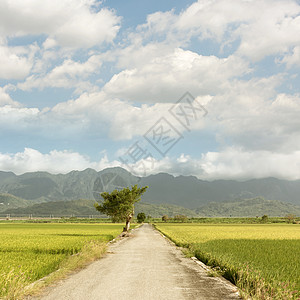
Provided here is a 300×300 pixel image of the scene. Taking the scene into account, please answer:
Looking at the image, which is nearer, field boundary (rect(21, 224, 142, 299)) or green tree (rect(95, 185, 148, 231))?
field boundary (rect(21, 224, 142, 299))

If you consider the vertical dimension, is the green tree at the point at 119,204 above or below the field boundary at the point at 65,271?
above

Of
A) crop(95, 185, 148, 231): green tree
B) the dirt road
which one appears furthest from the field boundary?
crop(95, 185, 148, 231): green tree

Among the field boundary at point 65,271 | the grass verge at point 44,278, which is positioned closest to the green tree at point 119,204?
the field boundary at point 65,271

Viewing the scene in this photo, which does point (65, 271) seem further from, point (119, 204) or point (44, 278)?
point (119, 204)

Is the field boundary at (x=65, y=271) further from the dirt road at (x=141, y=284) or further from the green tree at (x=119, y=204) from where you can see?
the green tree at (x=119, y=204)

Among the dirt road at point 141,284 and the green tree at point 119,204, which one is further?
the green tree at point 119,204

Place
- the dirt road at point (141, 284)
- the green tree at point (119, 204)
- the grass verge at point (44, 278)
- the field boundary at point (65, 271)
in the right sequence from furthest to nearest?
the green tree at point (119, 204) → the field boundary at point (65, 271) → the dirt road at point (141, 284) → the grass verge at point (44, 278)

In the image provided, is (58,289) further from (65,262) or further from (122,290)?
(65,262)

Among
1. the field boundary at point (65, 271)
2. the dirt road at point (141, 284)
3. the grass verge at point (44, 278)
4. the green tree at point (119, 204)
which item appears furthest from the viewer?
the green tree at point (119, 204)

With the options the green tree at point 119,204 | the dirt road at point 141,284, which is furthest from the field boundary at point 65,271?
the green tree at point 119,204

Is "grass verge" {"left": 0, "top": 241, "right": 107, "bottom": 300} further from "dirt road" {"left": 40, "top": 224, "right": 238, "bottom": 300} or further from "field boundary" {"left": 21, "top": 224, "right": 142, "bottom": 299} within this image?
"dirt road" {"left": 40, "top": 224, "right": 238, "bottom": 300}

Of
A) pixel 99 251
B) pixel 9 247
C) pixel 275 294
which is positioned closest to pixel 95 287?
pixel 275 294

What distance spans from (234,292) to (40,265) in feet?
32.6

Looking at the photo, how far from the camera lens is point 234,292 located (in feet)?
41.6
